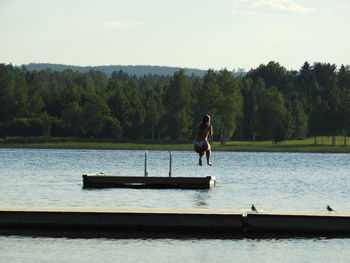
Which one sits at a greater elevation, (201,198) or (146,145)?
(201,198)

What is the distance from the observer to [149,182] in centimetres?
6025

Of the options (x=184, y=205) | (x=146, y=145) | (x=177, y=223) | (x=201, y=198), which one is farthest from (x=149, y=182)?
(x=146, y=145)

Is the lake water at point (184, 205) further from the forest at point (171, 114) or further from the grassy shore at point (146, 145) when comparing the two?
the forest at point (171, 114)

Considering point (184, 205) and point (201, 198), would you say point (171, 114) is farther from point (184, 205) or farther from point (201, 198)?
point (184, 205)

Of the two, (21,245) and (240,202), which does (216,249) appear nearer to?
(21,245)

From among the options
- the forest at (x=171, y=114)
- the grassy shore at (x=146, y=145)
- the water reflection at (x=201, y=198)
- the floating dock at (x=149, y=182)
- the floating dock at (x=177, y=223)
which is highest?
the forest at (x=171, y=114)

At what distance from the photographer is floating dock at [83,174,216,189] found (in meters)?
59.6

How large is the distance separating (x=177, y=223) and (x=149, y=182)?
88.3 feet

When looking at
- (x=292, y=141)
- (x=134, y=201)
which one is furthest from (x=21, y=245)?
(x=292, y=141)

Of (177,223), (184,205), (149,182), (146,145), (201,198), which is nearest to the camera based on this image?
(177,223)

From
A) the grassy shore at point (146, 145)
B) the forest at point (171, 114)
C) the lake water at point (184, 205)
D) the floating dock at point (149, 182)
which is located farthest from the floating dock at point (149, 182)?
the grassy shore at point (146, 145)

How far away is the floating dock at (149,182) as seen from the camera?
59.6 metres

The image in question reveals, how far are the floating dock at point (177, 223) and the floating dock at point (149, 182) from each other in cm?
2581

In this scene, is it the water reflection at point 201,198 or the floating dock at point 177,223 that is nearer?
the floating dock at point 177,223
